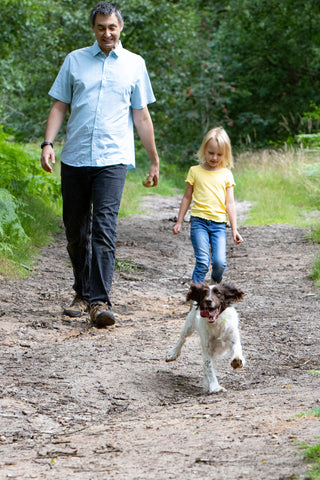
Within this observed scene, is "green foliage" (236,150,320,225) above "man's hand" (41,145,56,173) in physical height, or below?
below

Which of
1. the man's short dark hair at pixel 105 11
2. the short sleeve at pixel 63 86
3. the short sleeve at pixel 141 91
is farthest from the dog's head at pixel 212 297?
the man's short dark hair at pixel 105 11

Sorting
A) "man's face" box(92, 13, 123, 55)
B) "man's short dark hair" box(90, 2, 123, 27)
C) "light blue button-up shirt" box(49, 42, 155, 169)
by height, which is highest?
"man's short dark hair" box(90, 2, 123, 27)

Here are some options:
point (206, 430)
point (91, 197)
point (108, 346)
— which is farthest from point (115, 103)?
point (206, 430)

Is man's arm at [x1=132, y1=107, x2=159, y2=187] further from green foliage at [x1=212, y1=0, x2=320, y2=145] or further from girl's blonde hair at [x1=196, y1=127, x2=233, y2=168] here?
green foliage at [x1=212, y1=0, x2=320, y2=145]

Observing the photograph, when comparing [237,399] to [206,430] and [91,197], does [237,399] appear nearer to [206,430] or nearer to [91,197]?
[206,430]

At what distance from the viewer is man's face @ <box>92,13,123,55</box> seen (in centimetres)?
558

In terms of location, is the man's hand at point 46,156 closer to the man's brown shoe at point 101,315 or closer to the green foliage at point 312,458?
the man's brown shoe at point 101,315

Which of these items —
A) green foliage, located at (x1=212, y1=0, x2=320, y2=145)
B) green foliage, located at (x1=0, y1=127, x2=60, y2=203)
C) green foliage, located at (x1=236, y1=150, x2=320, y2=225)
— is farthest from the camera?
green foliage, located at (x1=212, y1=0, x2=320, y2=145)

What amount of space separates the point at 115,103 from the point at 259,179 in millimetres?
11361

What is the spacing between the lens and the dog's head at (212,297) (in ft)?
14.3

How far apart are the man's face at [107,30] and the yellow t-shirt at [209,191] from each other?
4.05ft

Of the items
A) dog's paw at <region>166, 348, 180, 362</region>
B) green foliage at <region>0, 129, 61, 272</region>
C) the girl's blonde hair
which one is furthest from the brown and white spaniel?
green foliage at <region>0, 129, 61, 272</region>

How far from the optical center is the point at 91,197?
5859 mm

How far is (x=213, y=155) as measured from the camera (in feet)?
18.5
